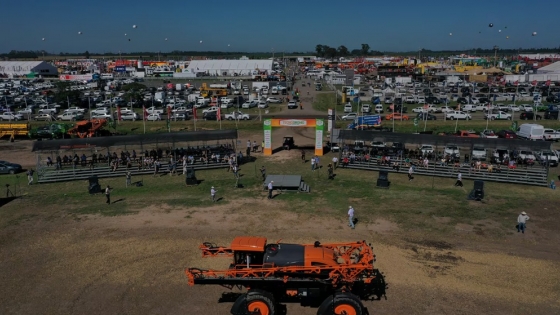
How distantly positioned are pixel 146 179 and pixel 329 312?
66.2 feet

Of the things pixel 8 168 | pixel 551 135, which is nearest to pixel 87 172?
pixel 8 168

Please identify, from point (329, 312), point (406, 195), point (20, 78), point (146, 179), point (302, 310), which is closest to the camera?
point (329, 312)

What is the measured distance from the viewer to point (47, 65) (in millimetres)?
119062

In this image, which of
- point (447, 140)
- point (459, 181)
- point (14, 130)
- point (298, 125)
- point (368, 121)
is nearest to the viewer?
point (459, 181)

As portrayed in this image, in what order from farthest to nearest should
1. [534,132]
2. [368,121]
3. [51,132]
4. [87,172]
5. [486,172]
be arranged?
[51,132] < [368,121] < [534,132] < [87,172] < [486,172]

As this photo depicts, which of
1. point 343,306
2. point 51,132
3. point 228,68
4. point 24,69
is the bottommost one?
point 343,306

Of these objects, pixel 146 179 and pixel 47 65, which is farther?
pixel 47 65

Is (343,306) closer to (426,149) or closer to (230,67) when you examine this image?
(426,149)

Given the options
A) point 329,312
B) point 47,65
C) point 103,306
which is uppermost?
point 47,65

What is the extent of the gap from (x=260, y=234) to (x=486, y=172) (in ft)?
57.1

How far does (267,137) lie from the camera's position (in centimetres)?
3356

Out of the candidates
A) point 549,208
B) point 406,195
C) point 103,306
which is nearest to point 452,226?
point 406,195

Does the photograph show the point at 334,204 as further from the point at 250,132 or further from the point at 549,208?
the point at 250,132

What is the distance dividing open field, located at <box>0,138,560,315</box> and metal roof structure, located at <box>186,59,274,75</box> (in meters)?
87.5
